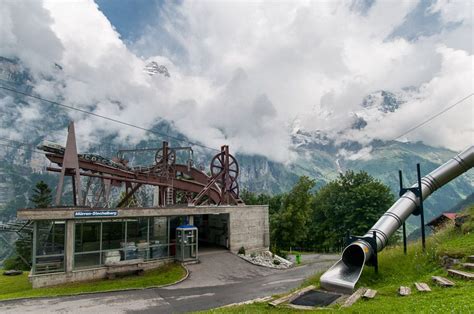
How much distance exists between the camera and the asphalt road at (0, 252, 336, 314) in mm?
14898

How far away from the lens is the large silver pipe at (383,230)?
1277 centimetres

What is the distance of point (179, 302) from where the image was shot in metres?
16.0

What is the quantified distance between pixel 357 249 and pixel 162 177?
76.7 feet

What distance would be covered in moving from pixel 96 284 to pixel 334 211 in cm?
4035

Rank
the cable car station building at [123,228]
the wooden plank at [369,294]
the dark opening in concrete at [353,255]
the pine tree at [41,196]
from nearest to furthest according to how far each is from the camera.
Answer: the wooden plank at [369,294], the dark opening in concrete at [353,255], the cable car station building at [123,228], the pine tree at [41,196]

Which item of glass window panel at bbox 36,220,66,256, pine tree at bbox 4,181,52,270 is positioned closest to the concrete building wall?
glass window panel at bbox 36,220,66,256

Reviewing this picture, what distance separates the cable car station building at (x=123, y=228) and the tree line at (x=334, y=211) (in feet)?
42.9

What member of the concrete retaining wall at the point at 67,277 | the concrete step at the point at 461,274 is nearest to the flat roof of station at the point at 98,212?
the concrete retaining wall at the point at 67,277

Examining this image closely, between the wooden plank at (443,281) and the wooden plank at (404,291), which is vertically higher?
the wooden plank at (443,281)

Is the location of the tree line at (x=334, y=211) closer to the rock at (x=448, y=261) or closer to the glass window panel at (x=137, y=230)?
the glass window panel at (x=137, y=230)

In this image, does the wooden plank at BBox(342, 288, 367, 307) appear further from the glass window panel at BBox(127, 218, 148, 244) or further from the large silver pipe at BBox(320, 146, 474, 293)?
the glass window panel at BBox(127, 218, 148, 244)

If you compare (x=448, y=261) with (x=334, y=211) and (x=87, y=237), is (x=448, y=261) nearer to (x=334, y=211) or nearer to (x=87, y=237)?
(x=87, y=237)

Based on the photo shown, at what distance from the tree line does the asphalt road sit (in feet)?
67.1

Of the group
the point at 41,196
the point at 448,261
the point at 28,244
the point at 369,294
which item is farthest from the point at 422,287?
the point at 41,196
